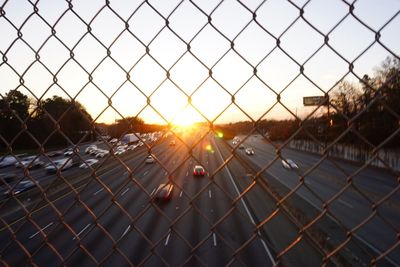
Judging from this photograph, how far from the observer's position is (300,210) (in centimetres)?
1653

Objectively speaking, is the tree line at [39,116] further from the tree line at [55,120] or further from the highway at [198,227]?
the highway at [198,227]

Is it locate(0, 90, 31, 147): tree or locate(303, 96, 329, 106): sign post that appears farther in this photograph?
locate(0, 90, 31, 147): tree

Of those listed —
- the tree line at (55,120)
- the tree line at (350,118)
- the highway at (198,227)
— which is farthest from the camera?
the highway at (198,227)

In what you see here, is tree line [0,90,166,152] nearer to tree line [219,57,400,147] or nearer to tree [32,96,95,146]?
tree [32,96,95,146]

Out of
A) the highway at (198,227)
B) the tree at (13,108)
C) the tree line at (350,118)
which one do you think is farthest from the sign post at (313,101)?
the highway at (198,227)

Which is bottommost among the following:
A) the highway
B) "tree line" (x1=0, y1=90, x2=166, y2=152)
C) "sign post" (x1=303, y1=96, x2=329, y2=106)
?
the highway

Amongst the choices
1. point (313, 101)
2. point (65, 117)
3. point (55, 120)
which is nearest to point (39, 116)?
point (65, 117)

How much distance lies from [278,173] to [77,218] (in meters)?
18.5

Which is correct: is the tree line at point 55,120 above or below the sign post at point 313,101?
below

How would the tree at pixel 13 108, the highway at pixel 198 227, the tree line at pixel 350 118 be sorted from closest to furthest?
the tree line at pixel 350 118
the tree at pixel 13 108
the highway at pixel 198 227

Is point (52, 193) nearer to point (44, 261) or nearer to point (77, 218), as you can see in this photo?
point (77, 218)

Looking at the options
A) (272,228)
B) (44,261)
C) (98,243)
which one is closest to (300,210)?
(272,228)

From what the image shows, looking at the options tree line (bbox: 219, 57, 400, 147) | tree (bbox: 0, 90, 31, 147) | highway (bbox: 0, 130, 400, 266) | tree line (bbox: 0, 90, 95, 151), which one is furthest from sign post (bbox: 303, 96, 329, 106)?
highway (bbox: 0, 130, 400, 266)

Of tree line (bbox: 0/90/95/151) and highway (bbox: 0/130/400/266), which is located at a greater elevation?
tree line (bbox: 0/90/95/151)
